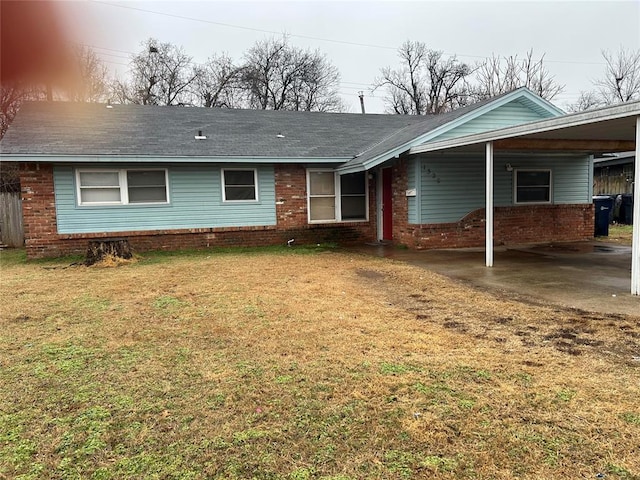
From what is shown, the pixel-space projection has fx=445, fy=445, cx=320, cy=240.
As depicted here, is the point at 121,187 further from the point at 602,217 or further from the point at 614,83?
the point at 614,83

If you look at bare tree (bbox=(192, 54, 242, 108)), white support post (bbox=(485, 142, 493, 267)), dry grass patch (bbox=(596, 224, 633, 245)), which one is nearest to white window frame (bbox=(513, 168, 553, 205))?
dry grass patch (bbox=(596, 224, 633, 245))

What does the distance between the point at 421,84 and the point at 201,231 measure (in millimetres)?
31761

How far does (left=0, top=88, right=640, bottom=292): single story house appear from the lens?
35.2 ft

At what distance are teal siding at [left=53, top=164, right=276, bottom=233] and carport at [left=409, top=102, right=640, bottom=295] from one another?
436cm

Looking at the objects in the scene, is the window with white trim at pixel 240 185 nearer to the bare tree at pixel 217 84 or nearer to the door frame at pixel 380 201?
the door frame at pixel 380 201

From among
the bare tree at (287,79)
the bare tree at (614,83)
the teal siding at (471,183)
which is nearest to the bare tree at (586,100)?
the bare tree at (614,83)

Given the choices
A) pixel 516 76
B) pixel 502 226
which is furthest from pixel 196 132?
pixel 516 76

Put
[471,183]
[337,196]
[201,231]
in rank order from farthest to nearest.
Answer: [337,196] < [201,231] < [471,183]

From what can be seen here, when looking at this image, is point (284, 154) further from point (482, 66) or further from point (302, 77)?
point (482, 66)

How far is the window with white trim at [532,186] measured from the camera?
12336mm

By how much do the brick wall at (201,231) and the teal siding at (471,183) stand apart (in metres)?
2.30

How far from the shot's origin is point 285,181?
12.5 m

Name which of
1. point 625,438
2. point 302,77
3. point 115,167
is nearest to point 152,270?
point 115,167

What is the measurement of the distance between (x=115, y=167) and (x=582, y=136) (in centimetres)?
1062
